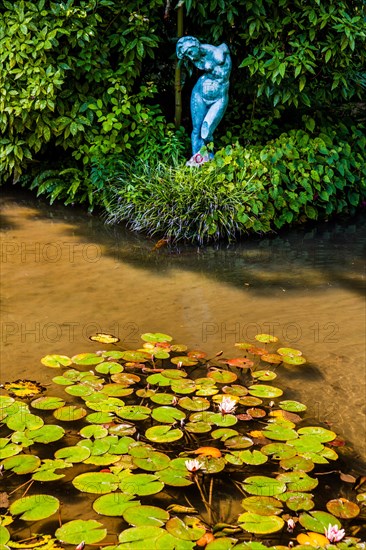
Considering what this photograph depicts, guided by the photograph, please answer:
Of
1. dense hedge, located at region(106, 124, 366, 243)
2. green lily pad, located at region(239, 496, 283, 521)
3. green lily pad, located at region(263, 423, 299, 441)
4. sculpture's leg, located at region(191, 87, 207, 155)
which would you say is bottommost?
green lily pad, located at region(239, 496, 283, 521)

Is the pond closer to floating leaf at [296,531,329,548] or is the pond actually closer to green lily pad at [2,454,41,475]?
floating leaf at [296,531,329,548]

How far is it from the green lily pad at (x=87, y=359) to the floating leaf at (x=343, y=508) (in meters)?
1.62

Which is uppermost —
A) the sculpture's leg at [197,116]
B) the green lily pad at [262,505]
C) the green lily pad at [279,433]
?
the sculpture's leg at [197,116]

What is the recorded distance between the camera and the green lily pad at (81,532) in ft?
8.79

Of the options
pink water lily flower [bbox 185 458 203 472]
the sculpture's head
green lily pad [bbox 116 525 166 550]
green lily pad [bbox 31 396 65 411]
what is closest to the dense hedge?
the sculpture's head

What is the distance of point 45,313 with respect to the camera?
4.83 metres

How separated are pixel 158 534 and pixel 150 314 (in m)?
2.32

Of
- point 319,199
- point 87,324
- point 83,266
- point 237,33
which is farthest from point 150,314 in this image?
point 237,33

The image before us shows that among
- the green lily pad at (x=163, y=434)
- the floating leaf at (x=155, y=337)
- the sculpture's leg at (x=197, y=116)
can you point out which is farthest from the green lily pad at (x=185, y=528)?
the sculpture's leg at (x=197, y=116)

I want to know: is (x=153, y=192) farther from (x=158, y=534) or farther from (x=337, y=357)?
(x=158, y=534)

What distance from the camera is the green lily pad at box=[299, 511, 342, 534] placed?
2809 mm

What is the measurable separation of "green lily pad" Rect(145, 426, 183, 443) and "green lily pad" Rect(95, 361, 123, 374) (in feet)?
2.10

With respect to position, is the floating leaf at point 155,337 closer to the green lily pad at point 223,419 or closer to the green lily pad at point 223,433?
the green lily pad at point 223,419

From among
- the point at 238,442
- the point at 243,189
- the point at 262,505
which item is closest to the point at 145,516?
the point at 262,505
